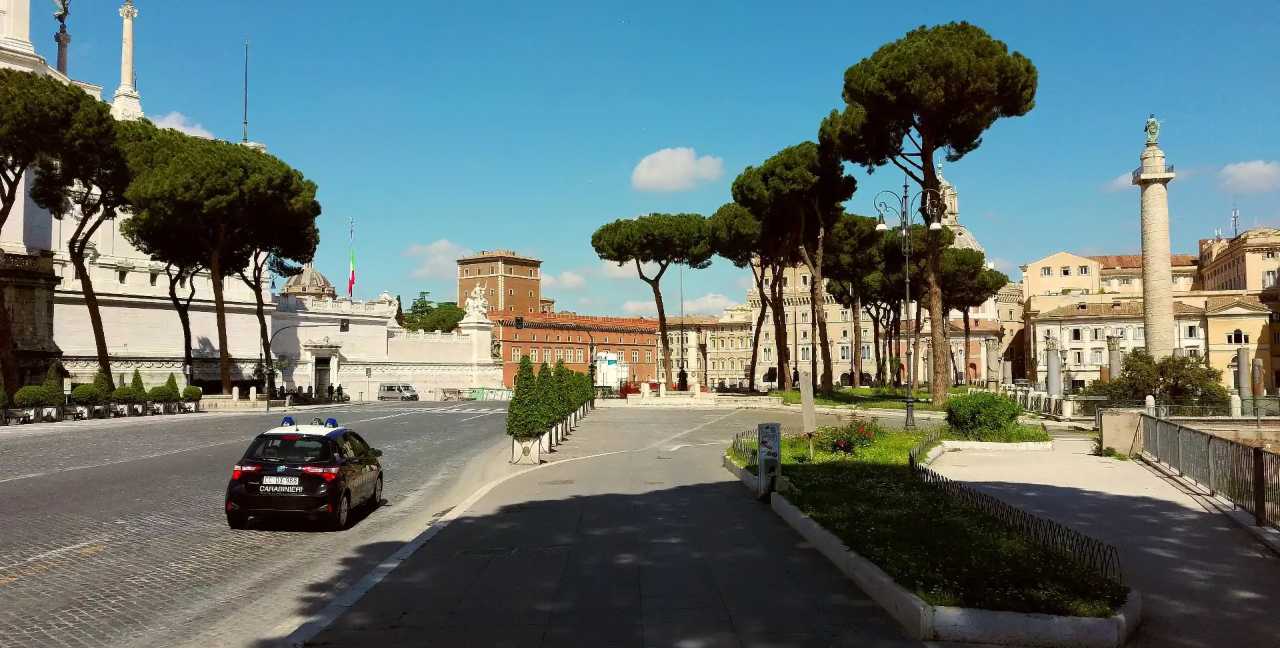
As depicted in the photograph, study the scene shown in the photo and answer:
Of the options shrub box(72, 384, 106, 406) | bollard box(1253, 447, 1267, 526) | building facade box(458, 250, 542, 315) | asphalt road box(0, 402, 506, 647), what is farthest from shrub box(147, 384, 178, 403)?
building facade box(458, 250, 542, 315)

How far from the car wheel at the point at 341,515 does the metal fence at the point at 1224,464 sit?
36.4ft

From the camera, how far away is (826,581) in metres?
8.07

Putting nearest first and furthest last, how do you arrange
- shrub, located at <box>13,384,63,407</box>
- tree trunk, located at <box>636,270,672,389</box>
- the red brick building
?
shrub, located at <box>13,384,63,407</box> < tree trunk, located at <box>636,270,672,389</box> < the red brick building

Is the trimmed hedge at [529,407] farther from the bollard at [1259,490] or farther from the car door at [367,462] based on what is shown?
the bollard at [1259,490]

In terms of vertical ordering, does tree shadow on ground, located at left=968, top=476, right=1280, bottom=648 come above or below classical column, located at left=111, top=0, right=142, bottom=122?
below

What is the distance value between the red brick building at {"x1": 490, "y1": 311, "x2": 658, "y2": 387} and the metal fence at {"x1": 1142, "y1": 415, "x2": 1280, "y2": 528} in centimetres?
8284

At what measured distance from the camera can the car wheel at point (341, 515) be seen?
11.7 meters

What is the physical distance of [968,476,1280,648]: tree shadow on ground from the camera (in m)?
6.60

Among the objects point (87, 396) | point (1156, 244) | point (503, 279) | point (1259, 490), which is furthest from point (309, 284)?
point (1259, 490)

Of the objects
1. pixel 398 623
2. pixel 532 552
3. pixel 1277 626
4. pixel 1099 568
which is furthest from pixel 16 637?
pixel 1277 626

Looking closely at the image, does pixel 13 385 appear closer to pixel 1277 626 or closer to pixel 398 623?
pixel 398 623

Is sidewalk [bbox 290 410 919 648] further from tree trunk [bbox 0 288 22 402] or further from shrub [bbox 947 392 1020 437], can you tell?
tree trunk [bbox 0 288 22 402]

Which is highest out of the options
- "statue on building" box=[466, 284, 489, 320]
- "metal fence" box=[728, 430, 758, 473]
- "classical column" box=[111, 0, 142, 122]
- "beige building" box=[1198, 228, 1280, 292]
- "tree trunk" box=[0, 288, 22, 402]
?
"classical column" box=[111, 0, 142, 122]

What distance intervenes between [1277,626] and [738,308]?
121 m
